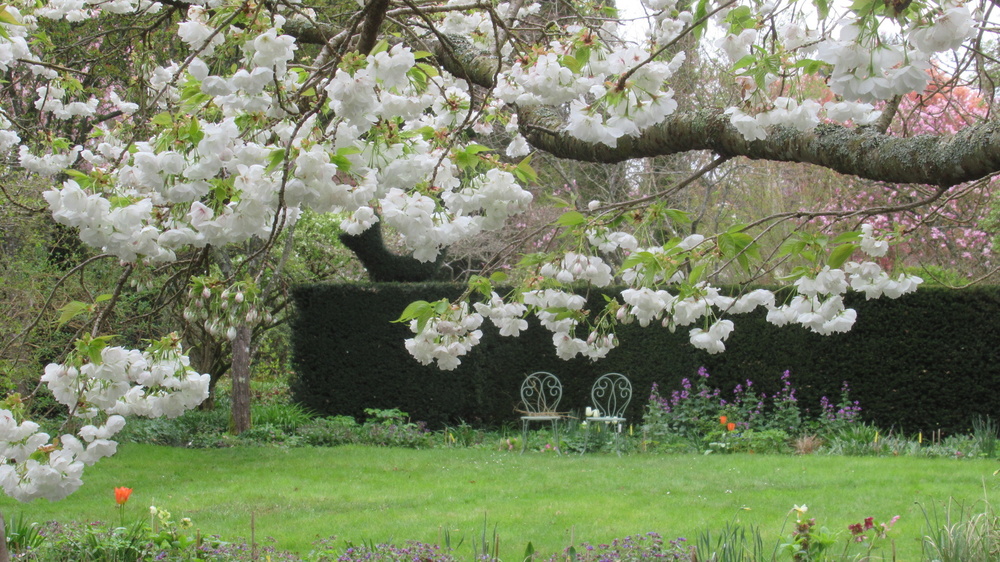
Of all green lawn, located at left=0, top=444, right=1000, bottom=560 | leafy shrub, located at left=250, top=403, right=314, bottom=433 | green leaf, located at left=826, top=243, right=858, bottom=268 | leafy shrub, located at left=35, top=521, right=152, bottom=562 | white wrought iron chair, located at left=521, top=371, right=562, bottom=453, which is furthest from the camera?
white wrought iron chair, located at left=521, top=371, right=562, bottom=453

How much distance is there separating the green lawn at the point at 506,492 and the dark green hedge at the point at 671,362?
134cm

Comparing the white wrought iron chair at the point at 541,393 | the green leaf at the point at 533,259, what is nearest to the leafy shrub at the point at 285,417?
the white wrought iron chair at the point at 541,393

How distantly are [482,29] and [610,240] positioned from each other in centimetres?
99

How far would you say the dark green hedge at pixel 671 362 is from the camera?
716 cm

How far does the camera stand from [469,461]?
6398 mm

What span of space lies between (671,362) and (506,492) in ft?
11.0

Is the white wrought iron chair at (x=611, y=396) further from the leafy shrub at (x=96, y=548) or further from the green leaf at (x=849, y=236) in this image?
the green leaf at (x=849, y=236)

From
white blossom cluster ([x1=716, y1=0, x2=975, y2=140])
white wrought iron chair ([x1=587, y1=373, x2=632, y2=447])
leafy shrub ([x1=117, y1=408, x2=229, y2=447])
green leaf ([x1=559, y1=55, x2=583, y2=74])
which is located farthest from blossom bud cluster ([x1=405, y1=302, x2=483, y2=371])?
white wrought iron chair ([x1=587, y1=373, x2=632, y2=447])

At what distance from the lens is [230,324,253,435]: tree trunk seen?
7367 millimetres

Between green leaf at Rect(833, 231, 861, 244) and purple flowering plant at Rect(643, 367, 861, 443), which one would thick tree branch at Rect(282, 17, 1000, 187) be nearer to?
green leaf at Rect(833, 231, 861, 244)

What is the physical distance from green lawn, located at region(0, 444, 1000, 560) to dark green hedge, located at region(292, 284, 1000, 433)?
4.39ft

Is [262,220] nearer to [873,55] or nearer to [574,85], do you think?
[574,85]

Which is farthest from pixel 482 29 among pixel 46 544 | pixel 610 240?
pixel 46 544

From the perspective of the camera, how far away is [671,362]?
790 cm
